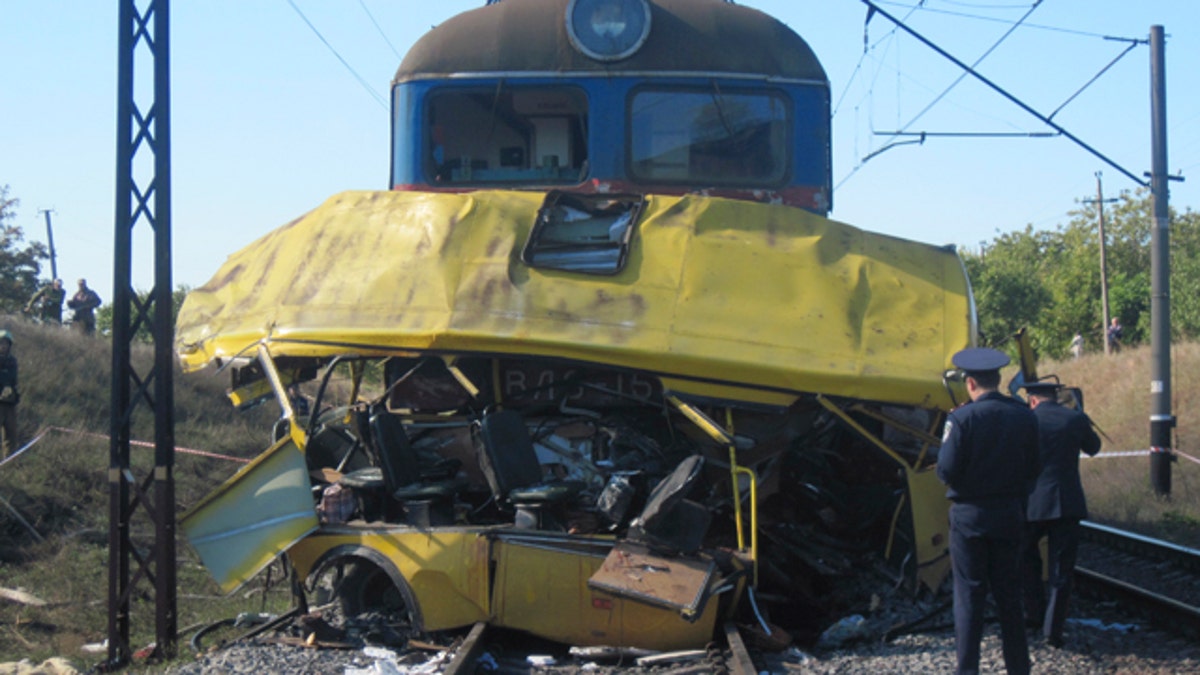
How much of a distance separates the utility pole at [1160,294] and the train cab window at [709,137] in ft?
26.4

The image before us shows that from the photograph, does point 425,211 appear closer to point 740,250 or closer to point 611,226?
point 611,226

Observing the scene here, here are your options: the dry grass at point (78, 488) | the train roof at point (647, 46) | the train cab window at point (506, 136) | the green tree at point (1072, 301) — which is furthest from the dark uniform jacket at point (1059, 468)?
the green tree at point (1072, 301)

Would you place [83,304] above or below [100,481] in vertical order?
above

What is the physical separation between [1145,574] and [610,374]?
5341 millimetres

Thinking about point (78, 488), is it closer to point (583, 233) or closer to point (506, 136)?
point (506, 136)

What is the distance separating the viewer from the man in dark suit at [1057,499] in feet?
22.0

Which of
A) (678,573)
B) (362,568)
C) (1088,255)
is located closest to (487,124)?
(362,568)

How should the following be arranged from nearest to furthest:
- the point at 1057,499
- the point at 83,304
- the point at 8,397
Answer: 1. the point at 1057,499
2. the point at 8,397
3. the point at 83,304

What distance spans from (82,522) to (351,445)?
21.6 feet

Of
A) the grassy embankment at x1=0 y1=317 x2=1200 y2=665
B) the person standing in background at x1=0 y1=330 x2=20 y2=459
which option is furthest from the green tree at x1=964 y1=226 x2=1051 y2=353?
the person standing in background at x1=0 y1=330 x2=20 y2=459

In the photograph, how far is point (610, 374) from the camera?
717cm

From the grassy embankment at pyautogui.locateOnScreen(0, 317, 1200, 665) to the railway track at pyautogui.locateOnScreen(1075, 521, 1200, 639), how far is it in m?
1.11

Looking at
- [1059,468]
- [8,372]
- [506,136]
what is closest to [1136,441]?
[1059,468]

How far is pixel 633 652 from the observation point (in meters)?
6.14
